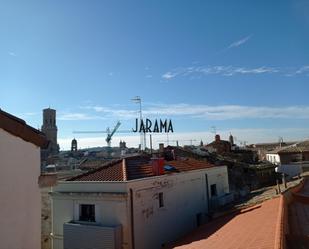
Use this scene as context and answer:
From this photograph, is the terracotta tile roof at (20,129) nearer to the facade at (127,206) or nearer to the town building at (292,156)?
the facade at (127,206)

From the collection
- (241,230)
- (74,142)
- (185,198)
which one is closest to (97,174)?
(185,198)

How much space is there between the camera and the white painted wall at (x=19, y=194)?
4.68 metres

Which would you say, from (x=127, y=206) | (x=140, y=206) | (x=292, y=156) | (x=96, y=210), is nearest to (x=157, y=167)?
(x=140, y=206)

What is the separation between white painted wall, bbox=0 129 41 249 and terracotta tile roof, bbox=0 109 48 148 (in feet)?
0.20

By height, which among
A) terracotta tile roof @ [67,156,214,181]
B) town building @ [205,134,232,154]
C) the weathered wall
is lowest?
the weathered wall

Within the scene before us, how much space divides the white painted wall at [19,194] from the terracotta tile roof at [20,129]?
6 centimetres

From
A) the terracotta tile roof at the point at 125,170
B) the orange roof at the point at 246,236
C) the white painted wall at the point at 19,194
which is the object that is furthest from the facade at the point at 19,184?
the terracotta tile roof at the point at 125,170

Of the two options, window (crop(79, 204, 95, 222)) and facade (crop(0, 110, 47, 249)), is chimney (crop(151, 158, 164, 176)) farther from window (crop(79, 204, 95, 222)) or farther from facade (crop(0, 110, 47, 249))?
facade (crop(0, 110, 47, 249))

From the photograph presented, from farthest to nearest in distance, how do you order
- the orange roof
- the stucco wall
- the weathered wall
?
the weathered wall
the stucco wall
the orange roof

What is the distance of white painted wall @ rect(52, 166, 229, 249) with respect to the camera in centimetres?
1675

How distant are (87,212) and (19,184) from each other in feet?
44.5

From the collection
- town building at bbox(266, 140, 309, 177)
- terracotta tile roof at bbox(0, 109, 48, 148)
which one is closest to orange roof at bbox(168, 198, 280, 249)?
terracotta tile roof at bbox(0, 109, 48, 148)

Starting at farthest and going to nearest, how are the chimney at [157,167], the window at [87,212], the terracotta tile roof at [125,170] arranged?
1. the chimney at [157,167]
2. the terracotta tile roof at [125,170]
3. the window at [87,212]

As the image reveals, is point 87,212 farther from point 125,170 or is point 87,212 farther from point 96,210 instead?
point 125,170
